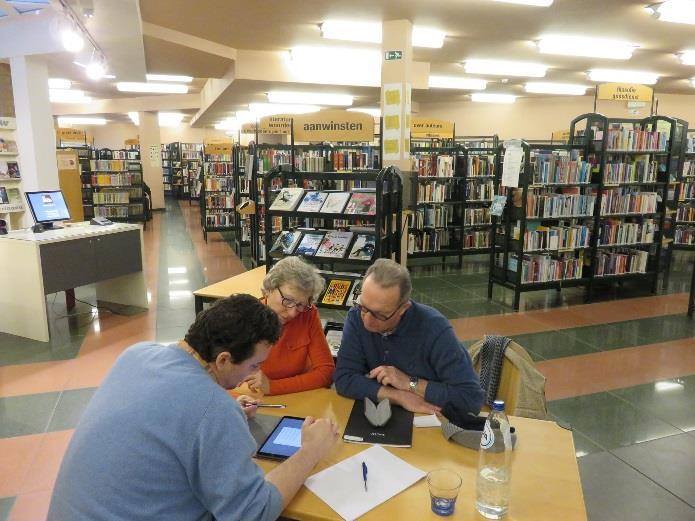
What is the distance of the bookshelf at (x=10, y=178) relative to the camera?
6.99m

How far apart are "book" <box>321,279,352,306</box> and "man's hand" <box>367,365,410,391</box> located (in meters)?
1.58

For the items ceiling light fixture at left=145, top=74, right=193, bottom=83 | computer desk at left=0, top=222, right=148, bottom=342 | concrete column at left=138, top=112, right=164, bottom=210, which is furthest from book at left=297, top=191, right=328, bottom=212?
concrete column at left=138, top=112, right=164, bottom=210

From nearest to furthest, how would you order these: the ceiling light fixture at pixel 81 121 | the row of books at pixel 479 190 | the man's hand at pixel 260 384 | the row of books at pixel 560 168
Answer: the man's hand at pixel 260 384, the row of books at pixel 560 168, the row of books at pixel 479 190, the ceiling light fixture at pixel 81 121

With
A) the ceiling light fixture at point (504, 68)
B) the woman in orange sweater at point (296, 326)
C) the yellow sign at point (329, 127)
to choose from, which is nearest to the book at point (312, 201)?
the yellow sign at point (329, 127)

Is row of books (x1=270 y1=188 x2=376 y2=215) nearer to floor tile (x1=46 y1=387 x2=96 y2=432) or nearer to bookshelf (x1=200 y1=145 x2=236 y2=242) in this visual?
floor tile (x1=46 y1=387 x2=96 y2=432)

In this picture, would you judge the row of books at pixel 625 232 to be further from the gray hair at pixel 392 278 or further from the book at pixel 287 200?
the gray hair at pixel 392 278

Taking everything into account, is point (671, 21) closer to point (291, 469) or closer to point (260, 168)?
point (260, 168)

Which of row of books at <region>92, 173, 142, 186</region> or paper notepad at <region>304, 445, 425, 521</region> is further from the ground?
row of books at <region>92, 173, 142, 186</region>

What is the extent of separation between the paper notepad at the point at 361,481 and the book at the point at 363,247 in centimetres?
203

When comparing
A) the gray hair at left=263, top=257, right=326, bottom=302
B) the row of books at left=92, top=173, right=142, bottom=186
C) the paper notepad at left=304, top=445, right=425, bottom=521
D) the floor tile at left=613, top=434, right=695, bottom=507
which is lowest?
the floor tile at left=613, top=434, right=695, bottom=507

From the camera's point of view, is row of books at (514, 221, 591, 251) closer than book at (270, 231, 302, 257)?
No

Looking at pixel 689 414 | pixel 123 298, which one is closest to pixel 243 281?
pixel 123 298

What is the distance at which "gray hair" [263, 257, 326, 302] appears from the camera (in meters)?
2.25

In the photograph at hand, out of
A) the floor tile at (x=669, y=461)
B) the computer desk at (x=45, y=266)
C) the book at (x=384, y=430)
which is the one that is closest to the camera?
the book at (x=384, y=430)
